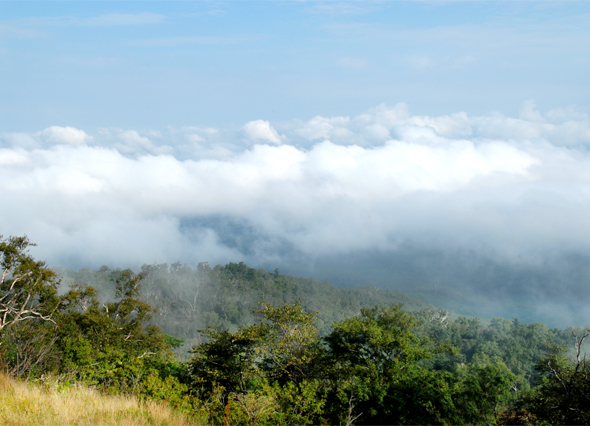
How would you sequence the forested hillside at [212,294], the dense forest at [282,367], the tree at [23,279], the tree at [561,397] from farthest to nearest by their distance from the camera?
1. the forested hillside at [212,294]
2. the tree at [23,279]
3. the dense forest at [282,367]
4. the tree at [561,397]

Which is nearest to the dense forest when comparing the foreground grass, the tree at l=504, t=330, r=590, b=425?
the tree at l=504, t=330, r=590, b=425

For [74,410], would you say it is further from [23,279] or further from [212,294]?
[212,294]

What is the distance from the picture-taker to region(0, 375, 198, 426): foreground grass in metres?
7.53

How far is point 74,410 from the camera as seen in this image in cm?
807

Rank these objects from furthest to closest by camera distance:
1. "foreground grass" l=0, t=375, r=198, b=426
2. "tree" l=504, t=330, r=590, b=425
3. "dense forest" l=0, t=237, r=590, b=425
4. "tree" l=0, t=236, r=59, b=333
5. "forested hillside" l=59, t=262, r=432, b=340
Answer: "forested hillside" l=59, t=262, r=432, b=340, "tree" l=0, t=236, r=59, b=333, "dense forest" l=0, t=237, r=590, b=425, "tree" l=504, t=330, r=590, b=425, "foreground grass" l=0, t=375, r=198, b=426

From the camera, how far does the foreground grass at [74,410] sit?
296 inches

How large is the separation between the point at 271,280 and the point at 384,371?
403 ft

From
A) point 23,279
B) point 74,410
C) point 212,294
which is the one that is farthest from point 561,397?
point 212,294

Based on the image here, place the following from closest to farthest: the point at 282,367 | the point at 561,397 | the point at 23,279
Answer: the point at 561,397 < the point at 282,367 < the point at 23,279

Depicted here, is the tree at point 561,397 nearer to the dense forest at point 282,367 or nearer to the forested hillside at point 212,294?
the dense forest at point 282,367

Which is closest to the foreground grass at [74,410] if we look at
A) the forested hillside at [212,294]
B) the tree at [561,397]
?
the tree at [561,397]

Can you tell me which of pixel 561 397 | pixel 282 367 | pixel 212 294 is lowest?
pixel 212 294

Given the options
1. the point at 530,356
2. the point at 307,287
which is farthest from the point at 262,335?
the point at 307,287

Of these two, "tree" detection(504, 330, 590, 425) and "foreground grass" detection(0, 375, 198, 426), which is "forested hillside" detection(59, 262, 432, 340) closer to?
"tree" detection(504, 330, 590, 425)
